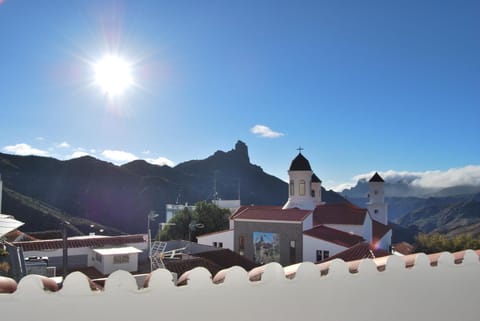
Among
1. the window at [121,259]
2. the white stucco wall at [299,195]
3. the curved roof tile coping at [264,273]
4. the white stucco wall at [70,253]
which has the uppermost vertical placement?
the white stucco wall at [299,195]

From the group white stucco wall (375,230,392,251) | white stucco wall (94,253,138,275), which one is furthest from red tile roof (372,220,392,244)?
white stucco wall (94,253,138,275)

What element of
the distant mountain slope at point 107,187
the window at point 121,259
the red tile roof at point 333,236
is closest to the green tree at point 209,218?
the red tile roof at point 333,236

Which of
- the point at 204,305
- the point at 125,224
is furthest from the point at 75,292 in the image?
the point at 125,224

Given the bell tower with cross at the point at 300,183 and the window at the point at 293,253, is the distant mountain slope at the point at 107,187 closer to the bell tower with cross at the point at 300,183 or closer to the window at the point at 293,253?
the bell tower with cross at the point at 300,183

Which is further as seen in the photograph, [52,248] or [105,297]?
[52,248]

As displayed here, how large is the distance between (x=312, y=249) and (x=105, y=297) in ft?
62.3

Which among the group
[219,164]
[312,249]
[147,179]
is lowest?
[312,249]

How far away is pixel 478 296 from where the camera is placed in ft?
15.1

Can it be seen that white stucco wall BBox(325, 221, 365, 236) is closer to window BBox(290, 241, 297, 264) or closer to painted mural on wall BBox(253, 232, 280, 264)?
window BBox(290, 241, 297, 264)

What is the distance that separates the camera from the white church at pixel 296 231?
69.7ft

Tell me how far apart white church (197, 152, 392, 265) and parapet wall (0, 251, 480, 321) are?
1588cm

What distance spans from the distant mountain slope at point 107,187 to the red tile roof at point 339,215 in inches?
975

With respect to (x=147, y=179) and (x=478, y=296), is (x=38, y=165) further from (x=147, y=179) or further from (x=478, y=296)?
(x=478, y=296)

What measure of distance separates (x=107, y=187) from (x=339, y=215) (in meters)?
42.2
